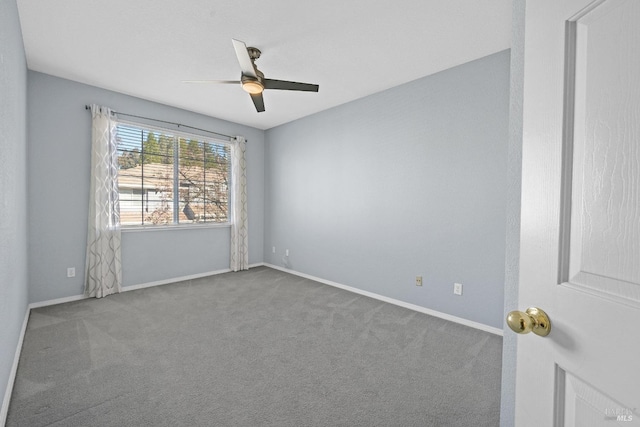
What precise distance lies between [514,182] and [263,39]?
2413 millimetres

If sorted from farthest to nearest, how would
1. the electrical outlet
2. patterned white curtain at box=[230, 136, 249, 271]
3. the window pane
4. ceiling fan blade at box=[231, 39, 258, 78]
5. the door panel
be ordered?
patterned white curtain at box=[230, 136, 249, 271]
the window pane
the electrical outlet
ceiling fan blade at box=[231, 39, 258, 78]
the door panel

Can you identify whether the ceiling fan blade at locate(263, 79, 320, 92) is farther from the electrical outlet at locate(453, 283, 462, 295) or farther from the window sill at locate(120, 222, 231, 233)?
the window sill at locate(120, 222, 231, 233)

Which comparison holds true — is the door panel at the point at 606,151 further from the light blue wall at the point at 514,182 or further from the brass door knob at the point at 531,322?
the light blue wall at the point at 514,182

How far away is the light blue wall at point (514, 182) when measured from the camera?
1.04m

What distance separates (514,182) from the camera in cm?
108

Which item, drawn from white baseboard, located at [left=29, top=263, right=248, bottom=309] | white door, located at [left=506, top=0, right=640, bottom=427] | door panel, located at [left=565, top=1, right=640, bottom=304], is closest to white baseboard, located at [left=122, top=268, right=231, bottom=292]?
white baseboard, located at [left=29, top=263, right=248, bottom=309]

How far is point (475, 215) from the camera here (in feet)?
9.48

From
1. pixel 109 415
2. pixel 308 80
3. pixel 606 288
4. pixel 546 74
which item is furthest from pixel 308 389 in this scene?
pixel 308 80

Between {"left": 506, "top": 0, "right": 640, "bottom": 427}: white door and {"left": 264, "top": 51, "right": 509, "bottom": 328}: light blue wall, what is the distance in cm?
238

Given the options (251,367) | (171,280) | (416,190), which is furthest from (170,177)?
(416,190)

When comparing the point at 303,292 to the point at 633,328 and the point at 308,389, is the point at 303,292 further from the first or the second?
the point at 633,328

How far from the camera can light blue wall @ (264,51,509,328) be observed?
278 cm

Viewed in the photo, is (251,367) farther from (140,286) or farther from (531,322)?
(140,286)

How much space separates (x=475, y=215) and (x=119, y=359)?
11.2 feet
